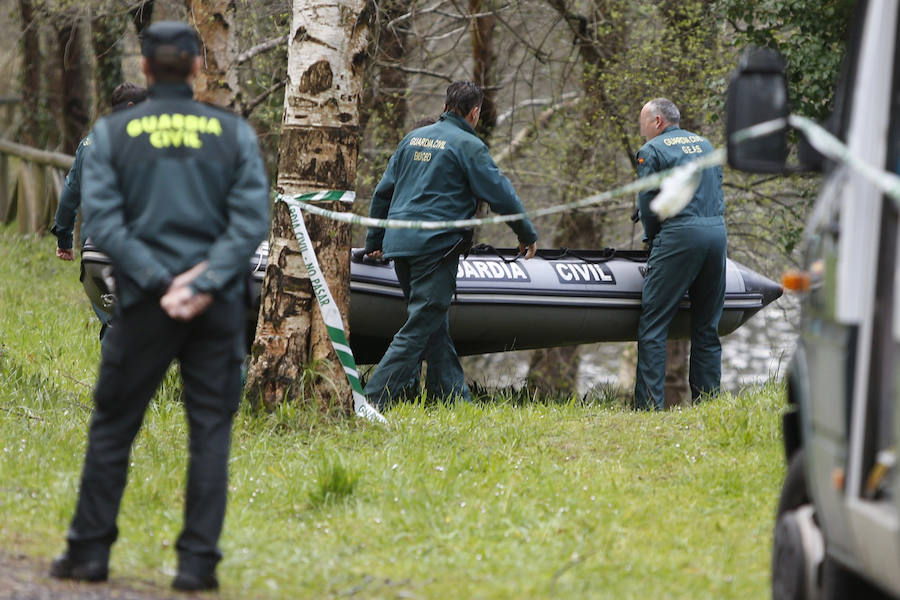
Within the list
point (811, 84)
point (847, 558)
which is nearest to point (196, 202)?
point (847, 558)

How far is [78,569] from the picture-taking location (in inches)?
151

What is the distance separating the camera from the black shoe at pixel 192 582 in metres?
3.80

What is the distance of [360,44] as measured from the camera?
20.5 feet

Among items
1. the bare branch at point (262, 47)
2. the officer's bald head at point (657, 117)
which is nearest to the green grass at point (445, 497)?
the officer's bald head at point (657, 117)

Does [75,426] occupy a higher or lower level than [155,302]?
lower

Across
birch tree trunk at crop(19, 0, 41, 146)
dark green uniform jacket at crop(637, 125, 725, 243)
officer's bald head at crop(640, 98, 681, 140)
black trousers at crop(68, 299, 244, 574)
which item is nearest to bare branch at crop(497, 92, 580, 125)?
officer's bald head at crop(640, 98, 681, 140)

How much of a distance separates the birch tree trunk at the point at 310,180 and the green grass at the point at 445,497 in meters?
0.21

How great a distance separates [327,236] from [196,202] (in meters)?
2.45

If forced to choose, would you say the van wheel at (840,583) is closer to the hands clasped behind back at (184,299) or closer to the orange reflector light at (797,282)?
the orange reflector light at (797,282)

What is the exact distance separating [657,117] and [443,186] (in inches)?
59.7

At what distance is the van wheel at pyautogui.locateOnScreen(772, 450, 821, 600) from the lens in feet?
11.2

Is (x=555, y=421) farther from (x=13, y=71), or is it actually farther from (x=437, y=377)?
(x=13, y=71)

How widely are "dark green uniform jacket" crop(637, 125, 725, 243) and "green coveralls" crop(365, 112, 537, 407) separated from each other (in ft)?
2.83

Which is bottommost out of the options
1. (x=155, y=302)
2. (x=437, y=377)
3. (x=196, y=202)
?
(x=437, y=377)
